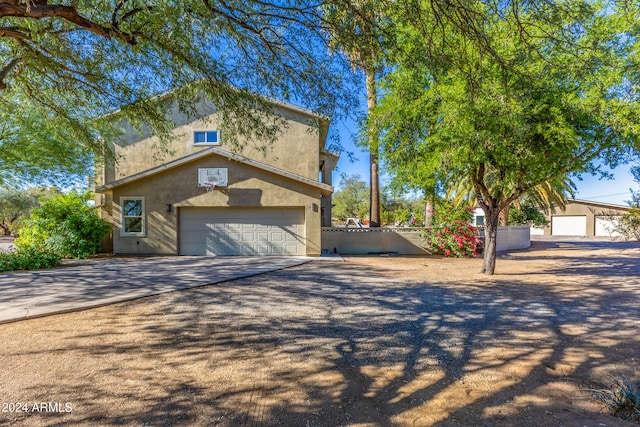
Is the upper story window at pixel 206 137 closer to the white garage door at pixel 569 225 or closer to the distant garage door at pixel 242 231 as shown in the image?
the distant garage door at pixel 242 231

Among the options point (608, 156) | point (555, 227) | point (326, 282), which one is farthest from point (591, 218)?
point (326, 282)

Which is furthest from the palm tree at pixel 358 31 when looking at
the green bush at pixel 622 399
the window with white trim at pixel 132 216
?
the window with white trim at pixel 132 216

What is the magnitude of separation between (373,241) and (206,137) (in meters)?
8.99

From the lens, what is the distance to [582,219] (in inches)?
1305

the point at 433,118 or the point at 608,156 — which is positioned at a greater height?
the point at 433,118

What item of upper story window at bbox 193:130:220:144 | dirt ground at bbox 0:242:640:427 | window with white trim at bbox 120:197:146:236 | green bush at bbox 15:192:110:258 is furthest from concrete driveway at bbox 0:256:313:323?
upper story window at bbox 193:130:220:144

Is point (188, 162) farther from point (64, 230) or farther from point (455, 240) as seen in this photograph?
point (455, 240)

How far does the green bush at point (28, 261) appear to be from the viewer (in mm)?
9268

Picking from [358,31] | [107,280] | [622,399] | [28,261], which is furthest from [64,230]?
[622,399]

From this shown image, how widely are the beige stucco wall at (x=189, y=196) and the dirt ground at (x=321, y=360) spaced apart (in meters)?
6.74

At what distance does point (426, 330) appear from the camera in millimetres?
4789

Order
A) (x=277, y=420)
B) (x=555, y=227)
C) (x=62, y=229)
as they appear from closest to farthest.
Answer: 1. (x=277, y=420)
2. (x=62, y=229)
3. (x=555, y=227)

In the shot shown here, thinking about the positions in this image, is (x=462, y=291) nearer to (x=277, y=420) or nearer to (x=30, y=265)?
(x=277, y=420)

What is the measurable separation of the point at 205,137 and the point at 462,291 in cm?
1196
